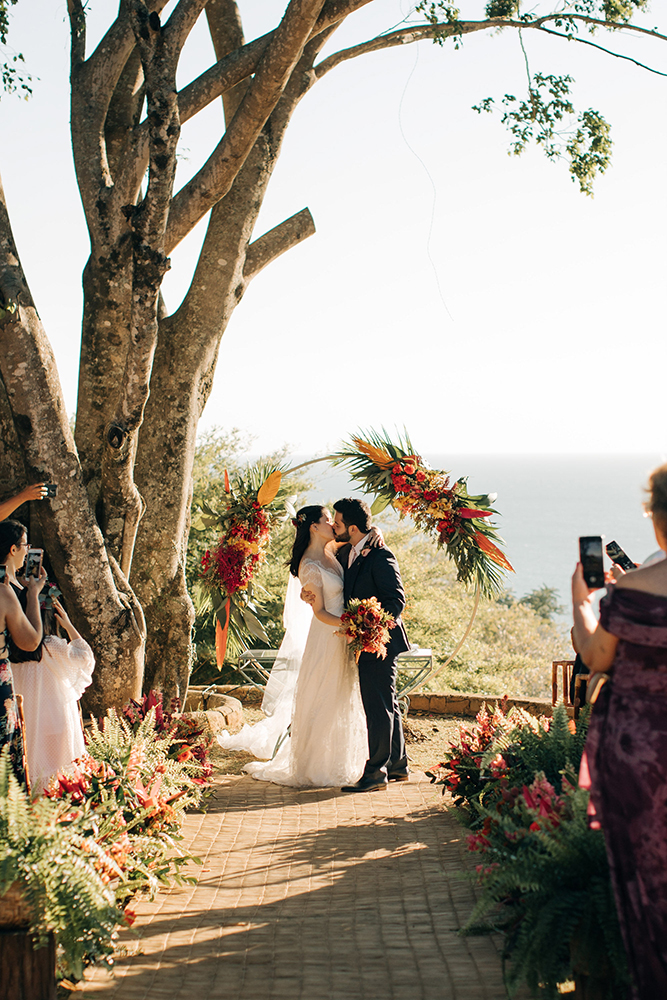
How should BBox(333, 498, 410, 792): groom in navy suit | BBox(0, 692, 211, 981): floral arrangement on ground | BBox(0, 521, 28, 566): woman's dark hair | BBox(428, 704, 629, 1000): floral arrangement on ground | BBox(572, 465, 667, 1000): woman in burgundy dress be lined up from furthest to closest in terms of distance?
BBox(333, 498, 410, 792): groom in navy suit < BBox(0, 521, 28, 566): woman's dark hair < BBox(0, 692, 211, 981): floral arrangement on ground < BBox(428, 704, 629, 1000): floral arrangement on ground < BBox(572, 465, 667, 1000): woman in burgundy dress

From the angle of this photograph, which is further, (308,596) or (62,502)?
(308,596)

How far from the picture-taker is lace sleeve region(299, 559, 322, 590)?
695 centimetres

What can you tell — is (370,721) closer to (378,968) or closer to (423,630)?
(378,968)

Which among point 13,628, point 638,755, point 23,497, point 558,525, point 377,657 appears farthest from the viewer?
point 558,525

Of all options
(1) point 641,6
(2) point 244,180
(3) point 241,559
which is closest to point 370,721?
(3) point 241,559

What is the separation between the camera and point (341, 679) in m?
6.91

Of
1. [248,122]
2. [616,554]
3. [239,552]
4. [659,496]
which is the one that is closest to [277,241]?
[248,122]

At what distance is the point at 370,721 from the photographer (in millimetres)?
6766

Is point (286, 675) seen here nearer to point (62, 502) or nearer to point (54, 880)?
point (62, 502)

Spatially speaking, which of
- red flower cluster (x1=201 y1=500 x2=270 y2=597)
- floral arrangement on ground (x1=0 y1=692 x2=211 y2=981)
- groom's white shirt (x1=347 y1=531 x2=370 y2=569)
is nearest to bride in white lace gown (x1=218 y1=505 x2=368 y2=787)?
groom's white shirt (x1=347 y1=531 x2=370 y2=569)

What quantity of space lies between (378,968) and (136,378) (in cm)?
394

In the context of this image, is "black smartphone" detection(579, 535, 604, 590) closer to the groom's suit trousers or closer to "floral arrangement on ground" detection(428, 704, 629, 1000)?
"floral arrangement on ground" detection(428, 704, 629, 1000)

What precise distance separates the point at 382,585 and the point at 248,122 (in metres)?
3.80

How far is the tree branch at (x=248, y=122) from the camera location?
247 inches
